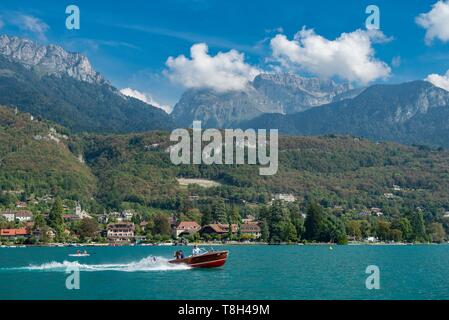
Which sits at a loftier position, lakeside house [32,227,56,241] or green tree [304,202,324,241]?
green tree [304,202,324,241]

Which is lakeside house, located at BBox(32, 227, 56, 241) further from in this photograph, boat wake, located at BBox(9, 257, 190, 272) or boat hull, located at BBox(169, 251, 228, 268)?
boat hull, located at BBox(169, 251, 228, 268)

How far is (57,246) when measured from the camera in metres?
188

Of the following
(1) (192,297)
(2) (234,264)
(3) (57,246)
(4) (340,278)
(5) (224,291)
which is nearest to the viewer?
(1) (192,297)

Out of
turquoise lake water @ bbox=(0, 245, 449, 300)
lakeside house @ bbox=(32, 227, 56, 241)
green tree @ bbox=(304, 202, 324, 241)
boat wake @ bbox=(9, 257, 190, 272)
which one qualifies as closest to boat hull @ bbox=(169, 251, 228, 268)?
boat wake @ bbox=(9, 257, 190, 272)

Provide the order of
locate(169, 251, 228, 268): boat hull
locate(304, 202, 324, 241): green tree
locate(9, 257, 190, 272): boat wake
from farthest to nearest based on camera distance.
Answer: locate(304, 202, 324, 241): green tree < locate(169, 251, 228, 268): boat hull < locate(9, 257, 190, 272): boat wake

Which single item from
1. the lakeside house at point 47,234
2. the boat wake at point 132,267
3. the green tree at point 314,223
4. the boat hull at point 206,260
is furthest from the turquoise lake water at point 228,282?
the lakeside house at point 47,234

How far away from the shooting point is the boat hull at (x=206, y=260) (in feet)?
299

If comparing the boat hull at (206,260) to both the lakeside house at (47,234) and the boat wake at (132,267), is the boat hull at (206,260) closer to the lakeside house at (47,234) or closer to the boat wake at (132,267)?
the boat wake at (132,267)

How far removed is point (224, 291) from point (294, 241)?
130485mm

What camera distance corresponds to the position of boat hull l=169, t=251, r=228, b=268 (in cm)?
9106
